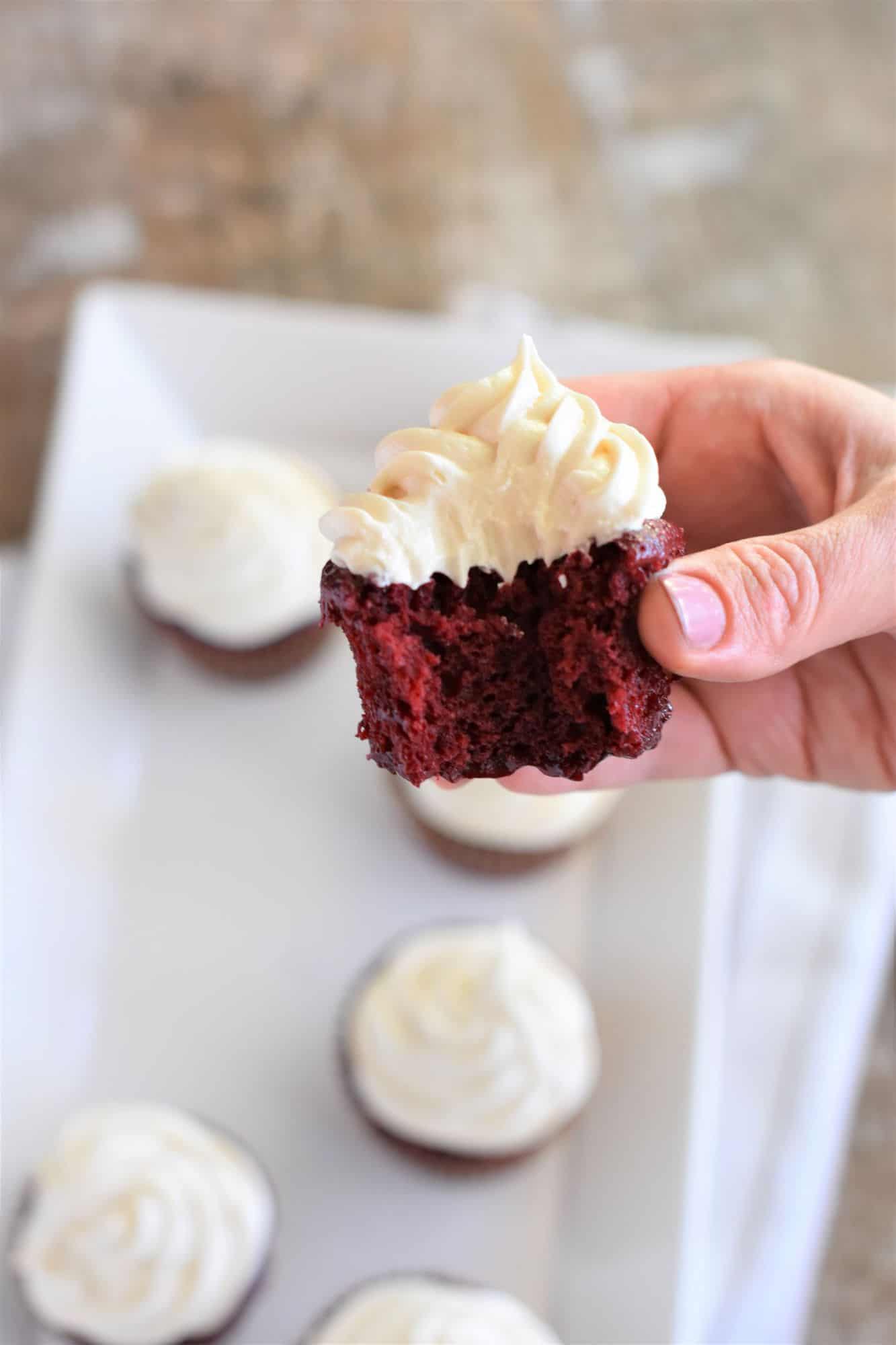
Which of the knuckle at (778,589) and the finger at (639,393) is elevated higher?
the finger at (639,393)

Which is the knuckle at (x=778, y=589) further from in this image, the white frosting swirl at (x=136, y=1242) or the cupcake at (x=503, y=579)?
the white frosting swirl at (x=136, y=1242)

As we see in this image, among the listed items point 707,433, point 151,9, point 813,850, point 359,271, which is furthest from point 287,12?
point 813,850

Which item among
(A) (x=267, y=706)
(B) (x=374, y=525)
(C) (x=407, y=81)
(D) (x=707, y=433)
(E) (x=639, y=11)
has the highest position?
(E) (x=639, y=11)

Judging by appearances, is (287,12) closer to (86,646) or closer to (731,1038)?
(86,646)

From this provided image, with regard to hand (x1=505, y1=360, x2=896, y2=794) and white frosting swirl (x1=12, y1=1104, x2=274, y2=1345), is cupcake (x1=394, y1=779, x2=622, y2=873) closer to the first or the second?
hand (x1=505, y1=360, x2=896, y2=794)

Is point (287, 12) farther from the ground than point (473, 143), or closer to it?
farther from the ground

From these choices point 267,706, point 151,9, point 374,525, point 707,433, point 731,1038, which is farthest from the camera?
point 151,9

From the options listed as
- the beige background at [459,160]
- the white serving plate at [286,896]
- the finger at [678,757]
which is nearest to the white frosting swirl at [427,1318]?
the white serving plate at [286,896]

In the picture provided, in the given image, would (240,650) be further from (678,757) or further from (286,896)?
(678,757)
